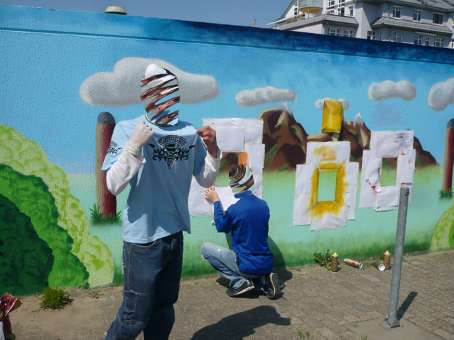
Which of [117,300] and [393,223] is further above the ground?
[393,223]

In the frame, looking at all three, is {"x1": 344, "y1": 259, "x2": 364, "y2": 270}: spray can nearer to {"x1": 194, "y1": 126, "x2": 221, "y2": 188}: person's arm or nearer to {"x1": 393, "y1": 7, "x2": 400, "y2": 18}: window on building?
{"x1": 194, "y1": 126, "x2": 221, "y2": 188}: person's arm

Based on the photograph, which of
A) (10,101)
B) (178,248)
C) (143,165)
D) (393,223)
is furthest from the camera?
(393,223)

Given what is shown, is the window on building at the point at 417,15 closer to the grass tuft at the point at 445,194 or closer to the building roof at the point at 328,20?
the building roof at the point at 328,20

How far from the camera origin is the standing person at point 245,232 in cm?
434

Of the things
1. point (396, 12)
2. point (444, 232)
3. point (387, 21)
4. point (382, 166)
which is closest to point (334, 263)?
point (382, 166)

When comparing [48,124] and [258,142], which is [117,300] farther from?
[258,142]

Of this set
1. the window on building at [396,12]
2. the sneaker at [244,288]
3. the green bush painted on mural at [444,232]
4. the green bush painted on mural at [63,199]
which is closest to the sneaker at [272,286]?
the sneaker at [244,288]

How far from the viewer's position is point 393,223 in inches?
237

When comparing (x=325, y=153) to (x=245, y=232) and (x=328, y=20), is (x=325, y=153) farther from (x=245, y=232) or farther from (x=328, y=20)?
(x=328, y=20)

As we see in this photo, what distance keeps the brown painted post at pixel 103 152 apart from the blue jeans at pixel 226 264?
1.09 metres

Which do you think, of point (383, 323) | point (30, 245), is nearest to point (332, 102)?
point (383, 323)

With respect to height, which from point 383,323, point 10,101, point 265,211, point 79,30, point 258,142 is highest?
point 79,30

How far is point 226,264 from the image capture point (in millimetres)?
4527

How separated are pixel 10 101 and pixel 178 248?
7.31ft
